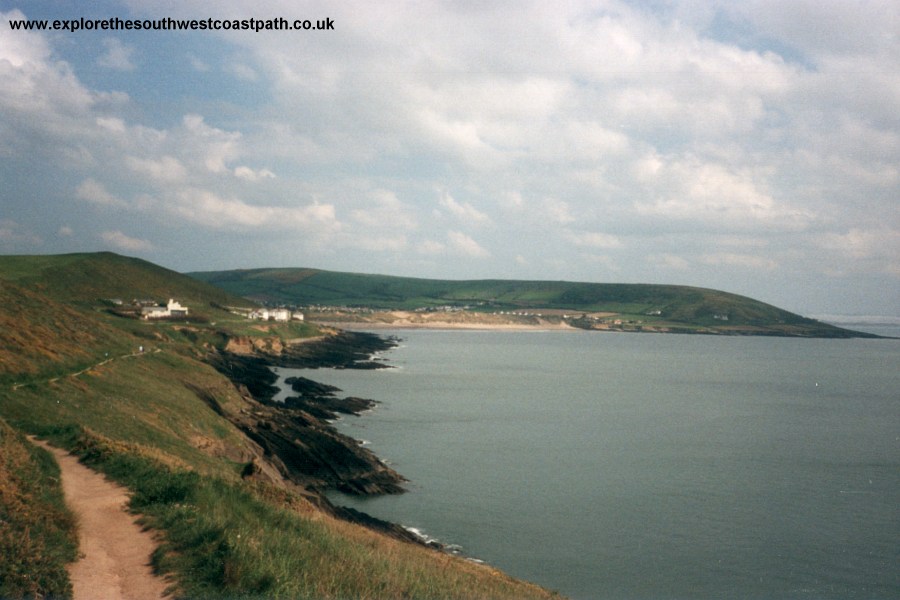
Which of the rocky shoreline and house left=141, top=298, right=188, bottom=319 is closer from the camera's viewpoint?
the rocky shoreline

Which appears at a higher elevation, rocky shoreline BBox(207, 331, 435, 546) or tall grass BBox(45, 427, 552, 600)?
tall grass BBox(45, 427, 552, 600)

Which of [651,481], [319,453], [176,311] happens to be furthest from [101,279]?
[651,481]

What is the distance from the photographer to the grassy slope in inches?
398

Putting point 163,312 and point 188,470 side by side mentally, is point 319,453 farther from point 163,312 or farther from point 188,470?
point 163,312

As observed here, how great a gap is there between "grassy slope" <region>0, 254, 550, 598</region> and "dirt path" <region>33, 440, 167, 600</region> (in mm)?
312

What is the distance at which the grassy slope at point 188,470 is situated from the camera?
33.1 feet

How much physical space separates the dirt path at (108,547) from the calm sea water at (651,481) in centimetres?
1384

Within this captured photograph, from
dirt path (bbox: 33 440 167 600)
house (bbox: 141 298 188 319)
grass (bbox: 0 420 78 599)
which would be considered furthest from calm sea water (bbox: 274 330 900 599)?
house (bbox: 141 298 188 319)

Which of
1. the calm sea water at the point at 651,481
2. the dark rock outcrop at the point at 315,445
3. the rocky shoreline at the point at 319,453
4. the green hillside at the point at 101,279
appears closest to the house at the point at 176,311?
the green hillside at the point at 101,279

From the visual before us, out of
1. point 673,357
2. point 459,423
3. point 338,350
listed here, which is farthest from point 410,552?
point 673,357

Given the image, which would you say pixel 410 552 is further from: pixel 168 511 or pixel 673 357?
pixel 673 357

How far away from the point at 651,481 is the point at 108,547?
28943mm

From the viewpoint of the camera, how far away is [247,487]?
1655 centimetres

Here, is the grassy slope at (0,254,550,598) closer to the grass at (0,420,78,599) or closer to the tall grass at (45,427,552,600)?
the tall grass at (45,427,552,600)
